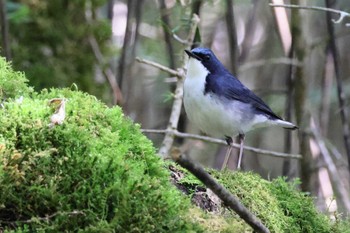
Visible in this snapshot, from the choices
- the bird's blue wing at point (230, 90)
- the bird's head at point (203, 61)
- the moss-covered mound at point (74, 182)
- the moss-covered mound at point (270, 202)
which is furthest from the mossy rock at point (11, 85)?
the bird's head at point (203, 61)

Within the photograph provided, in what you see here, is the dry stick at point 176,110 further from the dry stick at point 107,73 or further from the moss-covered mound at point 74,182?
the moss-covered mound at point 74,182

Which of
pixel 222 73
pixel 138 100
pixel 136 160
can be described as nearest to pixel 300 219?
pixel 136 160

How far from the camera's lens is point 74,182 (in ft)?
7.25

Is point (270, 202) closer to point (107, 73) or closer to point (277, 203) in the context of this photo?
point (277, 203)

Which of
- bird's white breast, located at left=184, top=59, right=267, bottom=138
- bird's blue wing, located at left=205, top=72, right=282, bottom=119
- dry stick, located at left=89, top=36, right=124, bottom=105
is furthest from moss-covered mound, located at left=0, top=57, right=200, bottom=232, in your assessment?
dry stick, located at left=89, top=36, right=124, bottom=105

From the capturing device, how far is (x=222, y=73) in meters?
4.77

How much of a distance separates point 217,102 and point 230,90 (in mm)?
194

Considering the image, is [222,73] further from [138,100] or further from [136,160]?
[138,100]

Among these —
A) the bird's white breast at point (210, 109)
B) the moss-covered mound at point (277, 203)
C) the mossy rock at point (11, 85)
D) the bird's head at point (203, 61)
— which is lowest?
the moss-covered mound at point (277, 203)

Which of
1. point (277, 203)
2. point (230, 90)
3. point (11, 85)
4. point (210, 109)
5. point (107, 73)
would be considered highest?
point (11, 85)

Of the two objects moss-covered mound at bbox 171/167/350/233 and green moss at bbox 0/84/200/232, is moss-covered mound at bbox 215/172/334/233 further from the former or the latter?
green moss at bbox 0/84/200/232

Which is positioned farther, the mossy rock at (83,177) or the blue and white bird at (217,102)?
the blue and white bird at (217,102)

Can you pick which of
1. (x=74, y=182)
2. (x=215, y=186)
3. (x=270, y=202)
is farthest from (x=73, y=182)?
(x=270, y=202)

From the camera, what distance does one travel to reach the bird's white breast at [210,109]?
14.6ft
